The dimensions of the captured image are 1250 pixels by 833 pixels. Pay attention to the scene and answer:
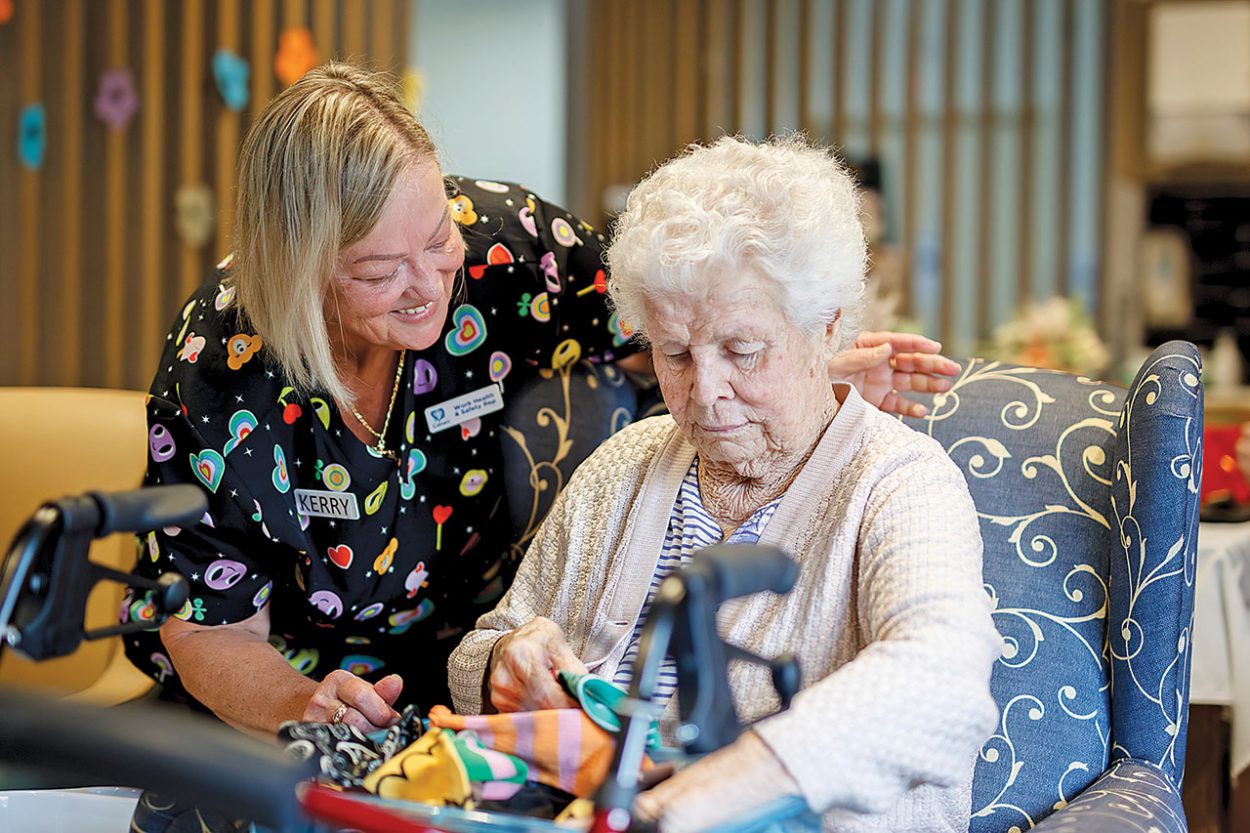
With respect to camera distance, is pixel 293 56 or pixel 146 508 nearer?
pixel 146 508

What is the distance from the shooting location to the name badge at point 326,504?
70.9 inches

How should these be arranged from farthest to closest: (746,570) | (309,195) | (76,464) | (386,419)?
(76,464) < (386,419) < (309,195) < (746,570)

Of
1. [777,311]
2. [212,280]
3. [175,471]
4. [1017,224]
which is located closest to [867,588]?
[777,311]

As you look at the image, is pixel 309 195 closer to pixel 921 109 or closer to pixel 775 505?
pixel 775 505

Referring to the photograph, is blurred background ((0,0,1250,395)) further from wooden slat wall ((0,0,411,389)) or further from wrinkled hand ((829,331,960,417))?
wrinkled hand ((829,331,960,417))

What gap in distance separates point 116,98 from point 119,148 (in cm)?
14

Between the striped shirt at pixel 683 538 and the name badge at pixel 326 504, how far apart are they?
506 mm

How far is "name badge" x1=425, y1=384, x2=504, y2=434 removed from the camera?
1889 millimetres

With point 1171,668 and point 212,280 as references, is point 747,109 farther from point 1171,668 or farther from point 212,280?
point 1171,668

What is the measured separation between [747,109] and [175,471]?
4.80m

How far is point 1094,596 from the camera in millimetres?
1552

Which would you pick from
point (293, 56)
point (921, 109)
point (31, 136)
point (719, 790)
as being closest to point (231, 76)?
point (293, 56)

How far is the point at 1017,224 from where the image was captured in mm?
5758

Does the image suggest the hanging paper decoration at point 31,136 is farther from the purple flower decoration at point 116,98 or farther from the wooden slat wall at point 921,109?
the wooden slat wall at point 921,109
